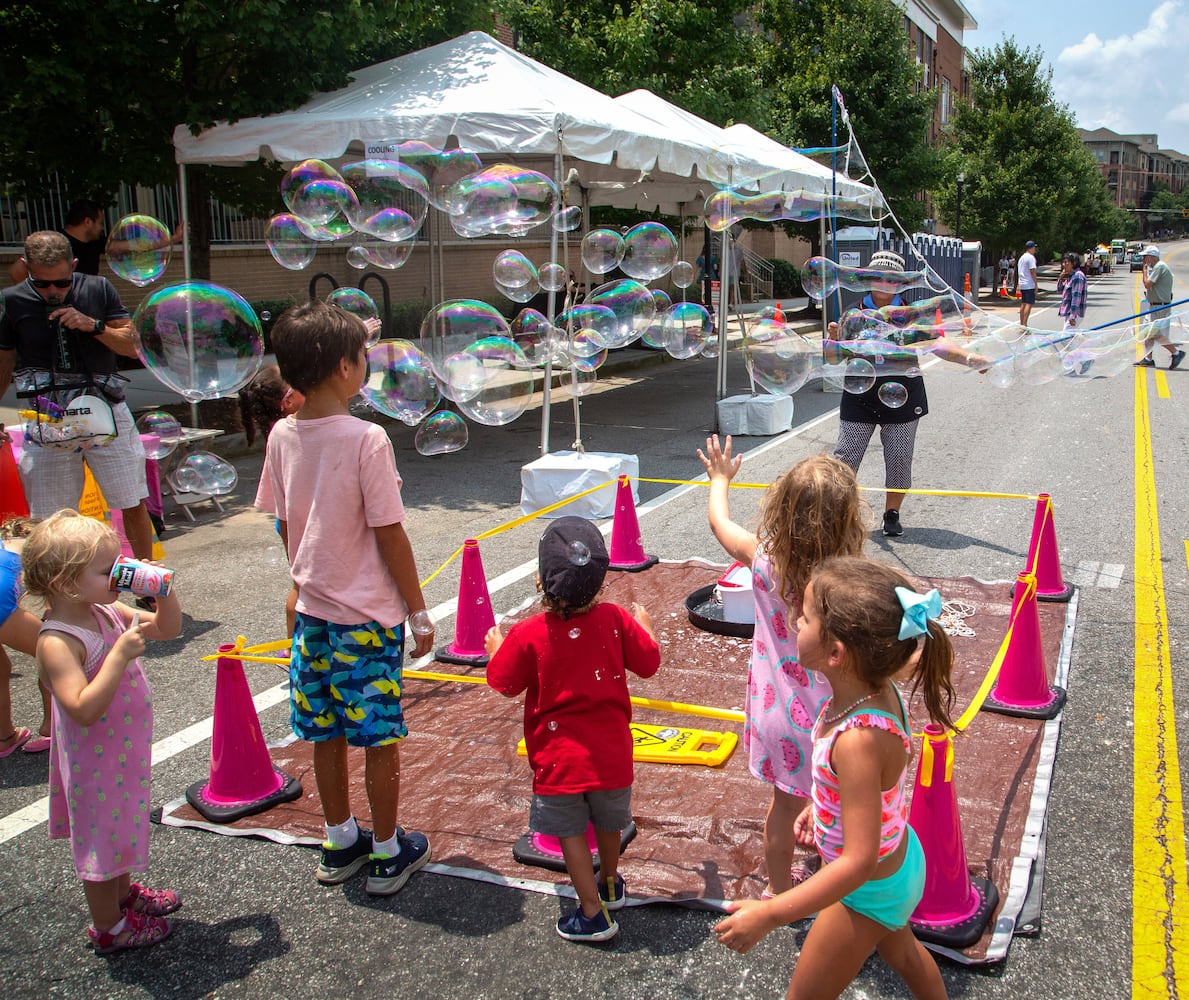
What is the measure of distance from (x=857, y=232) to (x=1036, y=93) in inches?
1034

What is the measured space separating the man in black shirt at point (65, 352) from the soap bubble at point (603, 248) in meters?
4.36

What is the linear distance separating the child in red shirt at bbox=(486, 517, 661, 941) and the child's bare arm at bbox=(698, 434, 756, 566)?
437 millimetres

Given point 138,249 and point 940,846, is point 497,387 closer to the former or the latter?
point 138,249

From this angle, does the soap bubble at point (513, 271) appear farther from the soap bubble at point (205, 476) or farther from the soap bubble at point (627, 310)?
the soap bubble at point (205, 476)

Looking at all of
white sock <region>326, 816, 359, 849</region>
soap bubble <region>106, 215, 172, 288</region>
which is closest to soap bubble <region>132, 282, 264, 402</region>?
soap bubble <region>106, 215, 172, 288</region>

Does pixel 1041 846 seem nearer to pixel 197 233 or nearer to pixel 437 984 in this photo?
pixel 437 984

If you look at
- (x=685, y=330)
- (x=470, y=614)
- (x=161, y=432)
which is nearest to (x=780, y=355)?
(x=685, y=330)

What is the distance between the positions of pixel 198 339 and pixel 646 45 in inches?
483

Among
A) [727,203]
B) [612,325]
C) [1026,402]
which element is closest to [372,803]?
[612,325]

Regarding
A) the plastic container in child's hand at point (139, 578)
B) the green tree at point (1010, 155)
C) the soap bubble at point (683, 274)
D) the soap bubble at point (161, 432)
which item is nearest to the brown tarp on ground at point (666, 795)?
the plastic container in child's hand at point (139, 578)

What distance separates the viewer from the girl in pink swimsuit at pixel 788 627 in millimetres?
2689

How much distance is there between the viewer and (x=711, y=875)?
3057 mm

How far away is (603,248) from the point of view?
8578 millimetres

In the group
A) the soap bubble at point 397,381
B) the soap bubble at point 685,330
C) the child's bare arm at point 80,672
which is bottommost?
the child's bare arm at point 80,672
